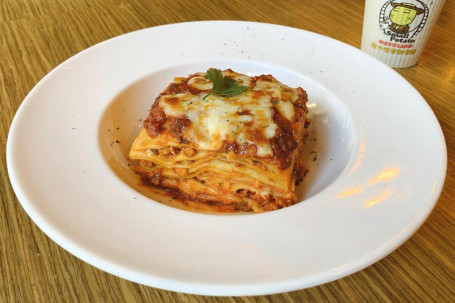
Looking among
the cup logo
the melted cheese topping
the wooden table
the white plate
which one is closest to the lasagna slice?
the melted cheese topping

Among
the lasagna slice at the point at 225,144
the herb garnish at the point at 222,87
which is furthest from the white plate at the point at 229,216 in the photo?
the herb garnish at the point at 222,87

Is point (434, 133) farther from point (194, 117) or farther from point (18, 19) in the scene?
point (18, 19)

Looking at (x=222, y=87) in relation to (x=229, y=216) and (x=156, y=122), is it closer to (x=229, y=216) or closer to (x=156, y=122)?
(x=156, y=122)

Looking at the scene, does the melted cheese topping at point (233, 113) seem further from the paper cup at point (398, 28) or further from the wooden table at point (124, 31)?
the paper cup at point (398, 28)

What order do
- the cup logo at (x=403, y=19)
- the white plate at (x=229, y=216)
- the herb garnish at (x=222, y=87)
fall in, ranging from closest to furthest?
the white plate at (x=229, y=216) → the herb garnish at (x=222, y=87) → the cup logo at (x=403, y=19)

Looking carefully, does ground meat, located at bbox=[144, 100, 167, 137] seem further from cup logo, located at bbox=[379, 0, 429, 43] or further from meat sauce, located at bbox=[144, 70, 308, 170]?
cup logo, located at bbox=[379, 0, 429, 43]
